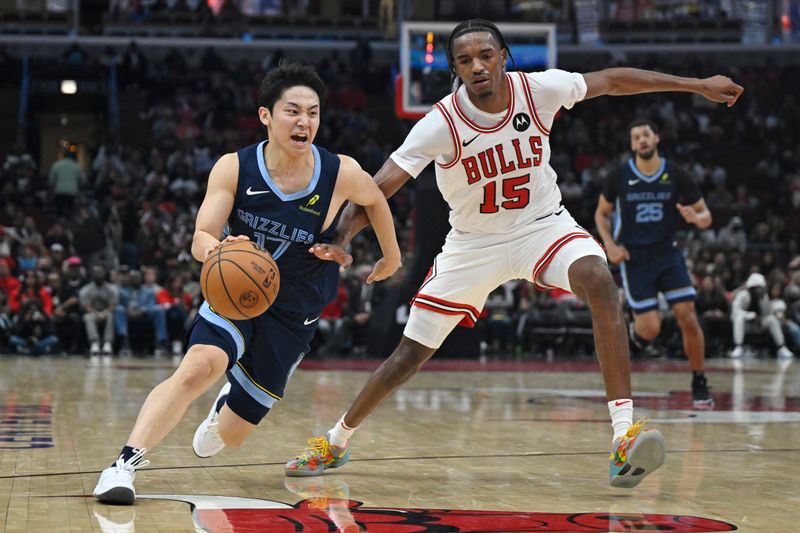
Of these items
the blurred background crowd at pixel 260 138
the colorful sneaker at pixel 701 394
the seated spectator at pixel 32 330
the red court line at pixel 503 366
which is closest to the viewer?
the colorful sneaker at pixel 701 394

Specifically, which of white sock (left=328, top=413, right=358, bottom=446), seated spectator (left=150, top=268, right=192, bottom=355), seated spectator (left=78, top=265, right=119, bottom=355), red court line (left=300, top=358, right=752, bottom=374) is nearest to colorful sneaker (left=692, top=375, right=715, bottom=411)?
white sock (left=328, top=413, right=358, bottom=446)

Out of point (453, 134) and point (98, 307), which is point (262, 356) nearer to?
point (453, 134)

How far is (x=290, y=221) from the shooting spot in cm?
482

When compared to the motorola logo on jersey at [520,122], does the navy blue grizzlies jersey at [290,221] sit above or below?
below

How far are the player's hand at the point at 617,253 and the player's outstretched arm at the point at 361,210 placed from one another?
3.81m

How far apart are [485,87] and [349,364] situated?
8.93 meters

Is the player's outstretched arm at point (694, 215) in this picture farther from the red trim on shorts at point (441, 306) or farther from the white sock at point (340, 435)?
the white sock at point (340, 435)

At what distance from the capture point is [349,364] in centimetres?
1379

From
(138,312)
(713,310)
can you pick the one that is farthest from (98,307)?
(713,310)

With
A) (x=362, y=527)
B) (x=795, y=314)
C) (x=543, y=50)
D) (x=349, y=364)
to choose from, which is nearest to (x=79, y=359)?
(x=349, y=364)

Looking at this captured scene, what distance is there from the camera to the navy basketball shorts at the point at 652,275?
8.76 meters

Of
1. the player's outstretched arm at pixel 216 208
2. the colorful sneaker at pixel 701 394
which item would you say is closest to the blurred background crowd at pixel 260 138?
the colorful sneaker at pixel 701 394

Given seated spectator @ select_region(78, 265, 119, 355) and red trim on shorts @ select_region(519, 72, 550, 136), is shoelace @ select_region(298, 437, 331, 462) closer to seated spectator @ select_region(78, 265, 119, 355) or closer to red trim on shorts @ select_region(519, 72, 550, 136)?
red trim on shorts @ select_region(519, 72, 550, 136)

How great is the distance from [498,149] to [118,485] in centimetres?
224
